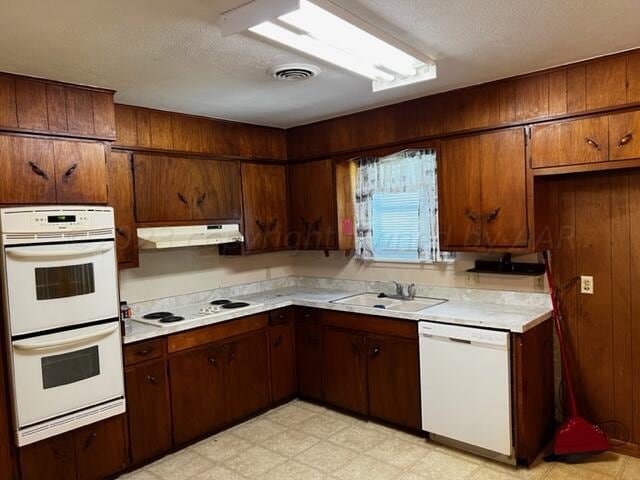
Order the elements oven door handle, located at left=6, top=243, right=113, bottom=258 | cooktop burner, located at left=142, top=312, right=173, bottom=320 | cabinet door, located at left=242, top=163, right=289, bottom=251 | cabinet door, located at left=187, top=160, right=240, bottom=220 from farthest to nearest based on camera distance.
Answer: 1. cabinet door, located at left=242, top=163, right=289, bottom=251
2. cabinet door, located at left=187, top=160, right=240, bottom=220
3. cooktop burner, located at left=142, top=312, right=173, bottom=320
4. oven door handle, located at left=6, top=243, right=113, bottom=258

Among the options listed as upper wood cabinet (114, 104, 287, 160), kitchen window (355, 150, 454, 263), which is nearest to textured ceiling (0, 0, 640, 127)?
upper wood cabinet (114, 104, 287, 160)

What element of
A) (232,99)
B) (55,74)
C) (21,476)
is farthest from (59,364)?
(232,99)

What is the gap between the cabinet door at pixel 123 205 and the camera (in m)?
3.14

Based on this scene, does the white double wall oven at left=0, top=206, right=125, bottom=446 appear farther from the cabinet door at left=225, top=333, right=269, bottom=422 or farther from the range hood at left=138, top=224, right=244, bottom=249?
the cabinet door at left=225, top=333, right=269, bottom=422

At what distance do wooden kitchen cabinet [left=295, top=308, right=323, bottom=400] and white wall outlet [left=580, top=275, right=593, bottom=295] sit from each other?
1.94 m

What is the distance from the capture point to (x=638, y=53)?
2559mm

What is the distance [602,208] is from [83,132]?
10.7 feet

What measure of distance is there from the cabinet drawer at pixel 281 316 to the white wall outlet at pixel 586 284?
221 centimetres

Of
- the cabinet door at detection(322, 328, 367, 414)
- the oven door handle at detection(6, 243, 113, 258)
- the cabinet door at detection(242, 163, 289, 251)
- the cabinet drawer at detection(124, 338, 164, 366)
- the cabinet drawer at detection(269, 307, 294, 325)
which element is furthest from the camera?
the cabinet door at detection(242, 163, 289, 251)

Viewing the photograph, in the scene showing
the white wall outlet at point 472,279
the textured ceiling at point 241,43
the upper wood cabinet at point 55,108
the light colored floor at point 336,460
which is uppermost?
the textured ceiling at point 241,43

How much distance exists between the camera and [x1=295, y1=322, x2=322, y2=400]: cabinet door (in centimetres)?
390

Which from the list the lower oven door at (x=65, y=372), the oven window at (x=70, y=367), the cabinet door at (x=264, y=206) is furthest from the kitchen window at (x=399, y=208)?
the oven window at (x=70, y=367)

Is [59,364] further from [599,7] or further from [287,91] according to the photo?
[599,7]

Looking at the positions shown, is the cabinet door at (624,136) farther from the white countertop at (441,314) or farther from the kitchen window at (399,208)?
the kitchen window at (399,208)
